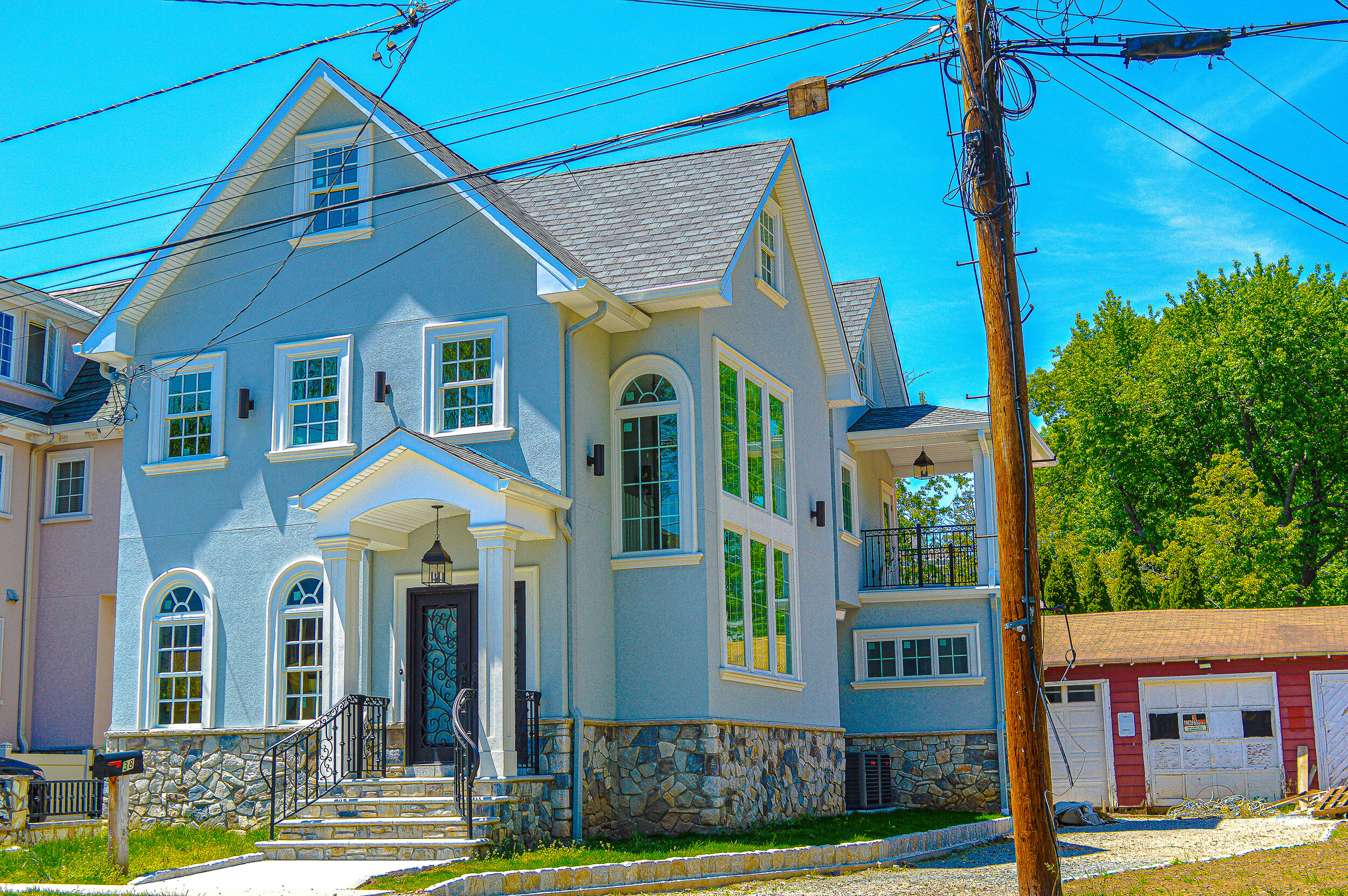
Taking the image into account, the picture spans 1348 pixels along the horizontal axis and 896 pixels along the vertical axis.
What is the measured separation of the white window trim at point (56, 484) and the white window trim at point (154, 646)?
5494mm

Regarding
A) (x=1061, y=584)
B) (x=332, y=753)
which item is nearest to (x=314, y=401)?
(x=332, y=753)

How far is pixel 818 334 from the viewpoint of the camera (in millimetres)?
21078

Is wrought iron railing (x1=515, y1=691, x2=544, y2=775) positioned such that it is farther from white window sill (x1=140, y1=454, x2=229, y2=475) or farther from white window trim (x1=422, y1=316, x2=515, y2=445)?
white window sill (x1=140, y1=454, x2=229, y2=475)

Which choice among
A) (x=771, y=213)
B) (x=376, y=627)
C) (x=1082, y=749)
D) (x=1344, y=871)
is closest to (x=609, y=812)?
(x=376, y=627)

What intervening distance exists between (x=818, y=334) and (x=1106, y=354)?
2438cm

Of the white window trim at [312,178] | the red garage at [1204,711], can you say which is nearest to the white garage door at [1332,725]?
the red garage at [1204,711]

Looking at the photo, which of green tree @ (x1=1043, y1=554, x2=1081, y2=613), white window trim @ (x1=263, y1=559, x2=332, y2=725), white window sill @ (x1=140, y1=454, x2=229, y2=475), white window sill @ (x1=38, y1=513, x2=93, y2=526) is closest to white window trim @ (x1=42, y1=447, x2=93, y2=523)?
white window sill @ (x1=38, y1=513, x2=93, y2=526)

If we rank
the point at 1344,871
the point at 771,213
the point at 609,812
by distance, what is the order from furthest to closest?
the point at 771,213
the point at 609,812
the point at 1344,871

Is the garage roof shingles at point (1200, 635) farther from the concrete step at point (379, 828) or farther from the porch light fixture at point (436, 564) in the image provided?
the concrete step at point (379, 828)

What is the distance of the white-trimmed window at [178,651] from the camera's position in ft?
52.9

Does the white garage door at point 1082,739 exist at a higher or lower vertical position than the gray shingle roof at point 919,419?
lower

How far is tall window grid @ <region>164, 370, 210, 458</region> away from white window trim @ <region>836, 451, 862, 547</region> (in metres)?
10.4

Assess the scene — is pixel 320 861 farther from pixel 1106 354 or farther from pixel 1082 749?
pixel 1106 354

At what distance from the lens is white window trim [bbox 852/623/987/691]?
22.0m
